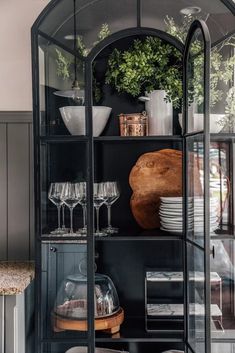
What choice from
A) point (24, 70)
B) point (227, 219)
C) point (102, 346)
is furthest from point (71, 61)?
point (102, 346)

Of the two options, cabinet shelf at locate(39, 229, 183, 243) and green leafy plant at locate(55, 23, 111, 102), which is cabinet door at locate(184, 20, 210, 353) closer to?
cabinet shelf at locate(39, 229, 183, 243)

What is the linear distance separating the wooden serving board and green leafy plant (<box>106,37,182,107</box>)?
3.51 ft

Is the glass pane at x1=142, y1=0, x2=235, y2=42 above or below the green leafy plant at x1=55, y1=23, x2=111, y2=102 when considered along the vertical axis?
above

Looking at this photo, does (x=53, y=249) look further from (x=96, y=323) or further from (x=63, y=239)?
(x=96, y=323)

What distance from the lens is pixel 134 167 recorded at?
2.24m

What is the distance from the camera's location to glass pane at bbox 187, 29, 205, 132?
6.00ft

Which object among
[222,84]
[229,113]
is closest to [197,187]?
[229,113]

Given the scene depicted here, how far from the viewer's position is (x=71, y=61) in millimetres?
2076

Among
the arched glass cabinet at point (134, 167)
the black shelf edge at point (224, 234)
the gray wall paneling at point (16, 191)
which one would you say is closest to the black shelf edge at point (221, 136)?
the arched glass cabinet at point (134, 167)

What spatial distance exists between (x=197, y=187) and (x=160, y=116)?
1.44ft

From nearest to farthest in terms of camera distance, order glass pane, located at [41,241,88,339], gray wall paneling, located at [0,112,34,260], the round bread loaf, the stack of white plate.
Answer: the stack of white plate, glass pane, located at [41,241,88,339], the round bread loaf, gray wall paneling, located at [0,112,34,260]

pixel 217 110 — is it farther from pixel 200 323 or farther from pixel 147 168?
pixel 200 323

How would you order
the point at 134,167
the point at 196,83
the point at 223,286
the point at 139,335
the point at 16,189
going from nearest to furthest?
1. the point at 196,83
2. the point at 223,286
3. the point at 139,335
4. the point at 134,167
5. the point at 16,189

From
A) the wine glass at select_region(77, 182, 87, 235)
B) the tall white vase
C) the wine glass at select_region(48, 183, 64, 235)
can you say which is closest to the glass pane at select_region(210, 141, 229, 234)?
the tall white vase
